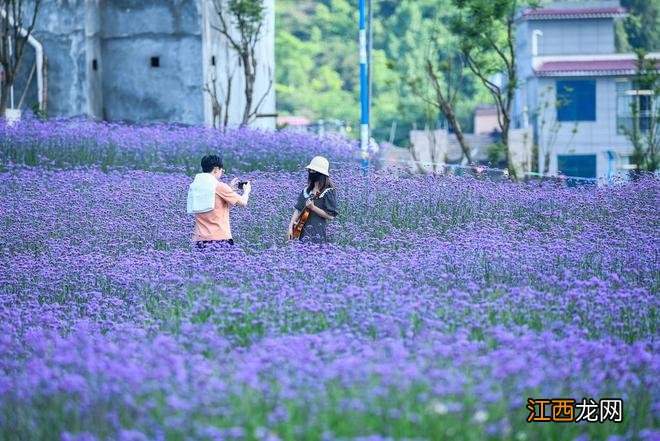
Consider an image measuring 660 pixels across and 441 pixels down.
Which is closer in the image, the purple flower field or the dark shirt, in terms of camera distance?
the purple flower field

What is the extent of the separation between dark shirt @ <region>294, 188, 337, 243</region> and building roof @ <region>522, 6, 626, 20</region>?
29849 mm

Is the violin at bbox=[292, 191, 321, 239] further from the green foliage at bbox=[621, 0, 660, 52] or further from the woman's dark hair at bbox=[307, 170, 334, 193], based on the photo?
the green foliage at bbox=[621, 0, 660, 52]

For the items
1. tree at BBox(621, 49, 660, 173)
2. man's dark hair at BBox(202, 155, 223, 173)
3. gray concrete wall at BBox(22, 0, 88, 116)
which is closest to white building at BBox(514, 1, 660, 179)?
tree at BBox(621, 49, 660, 173)

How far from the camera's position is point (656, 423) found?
6.12 meters

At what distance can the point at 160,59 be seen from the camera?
995 inches

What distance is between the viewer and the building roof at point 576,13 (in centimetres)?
4059

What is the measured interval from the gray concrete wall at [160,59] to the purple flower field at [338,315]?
9.73 meters

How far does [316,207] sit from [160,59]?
1421cm

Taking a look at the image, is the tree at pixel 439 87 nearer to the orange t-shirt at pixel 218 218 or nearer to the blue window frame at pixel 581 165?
the blue window frame at pixel 581 165

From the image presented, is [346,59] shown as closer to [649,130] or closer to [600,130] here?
[600,130]

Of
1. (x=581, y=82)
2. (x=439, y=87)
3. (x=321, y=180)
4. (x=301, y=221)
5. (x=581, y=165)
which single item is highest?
(x=581, y=82)

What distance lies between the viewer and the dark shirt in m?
11.7

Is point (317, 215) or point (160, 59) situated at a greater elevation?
point (160, 59)

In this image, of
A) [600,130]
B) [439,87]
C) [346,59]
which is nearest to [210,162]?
[439,87]
